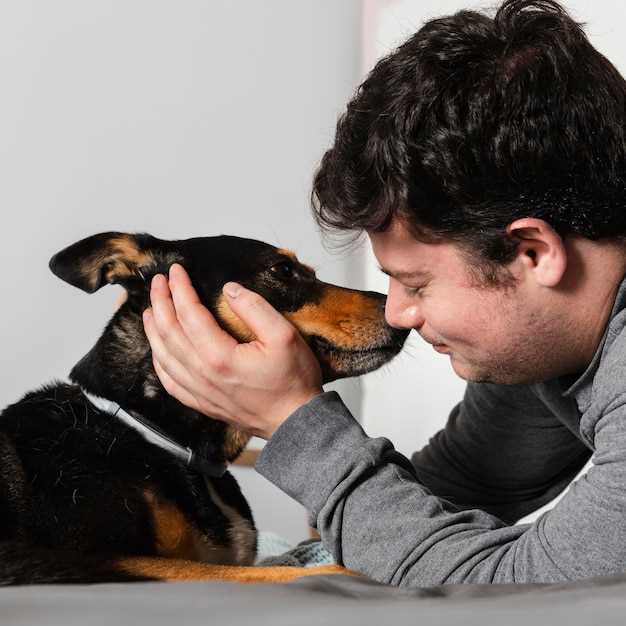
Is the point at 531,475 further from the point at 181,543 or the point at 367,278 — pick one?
the point at 367,278

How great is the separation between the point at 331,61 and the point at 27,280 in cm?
120

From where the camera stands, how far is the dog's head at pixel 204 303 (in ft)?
4.62

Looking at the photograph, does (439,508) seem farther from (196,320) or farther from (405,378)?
(405,378)

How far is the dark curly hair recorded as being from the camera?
1100 mm

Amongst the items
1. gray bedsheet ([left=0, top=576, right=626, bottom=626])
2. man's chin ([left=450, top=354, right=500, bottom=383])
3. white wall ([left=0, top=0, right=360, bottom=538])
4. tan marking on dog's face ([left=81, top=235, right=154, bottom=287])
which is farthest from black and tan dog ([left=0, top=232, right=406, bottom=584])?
white wall ([left=0, top=0, right=360, bottom=538])

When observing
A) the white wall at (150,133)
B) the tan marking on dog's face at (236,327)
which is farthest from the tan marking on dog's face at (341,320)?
the white wall at (150,133)

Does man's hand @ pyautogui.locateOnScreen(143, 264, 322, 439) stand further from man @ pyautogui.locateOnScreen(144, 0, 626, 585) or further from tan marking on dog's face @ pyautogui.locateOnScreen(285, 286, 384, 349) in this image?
tan marking on dog's face @ pyautogui.locateOnScreen(285, 286, 384, 349)

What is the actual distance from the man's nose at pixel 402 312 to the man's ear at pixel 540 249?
17 cm

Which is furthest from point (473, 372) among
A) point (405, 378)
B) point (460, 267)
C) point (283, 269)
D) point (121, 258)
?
point (405, 378)

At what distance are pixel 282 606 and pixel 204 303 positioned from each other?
3.09 ft

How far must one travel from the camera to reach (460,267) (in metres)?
1.14

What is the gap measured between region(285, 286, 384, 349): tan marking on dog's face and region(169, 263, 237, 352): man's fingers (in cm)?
20

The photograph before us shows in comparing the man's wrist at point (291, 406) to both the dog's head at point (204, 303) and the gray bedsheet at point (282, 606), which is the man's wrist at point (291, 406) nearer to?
the dog's head at point (204, 303)

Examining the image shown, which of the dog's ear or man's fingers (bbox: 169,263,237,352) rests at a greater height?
the dog's ear
